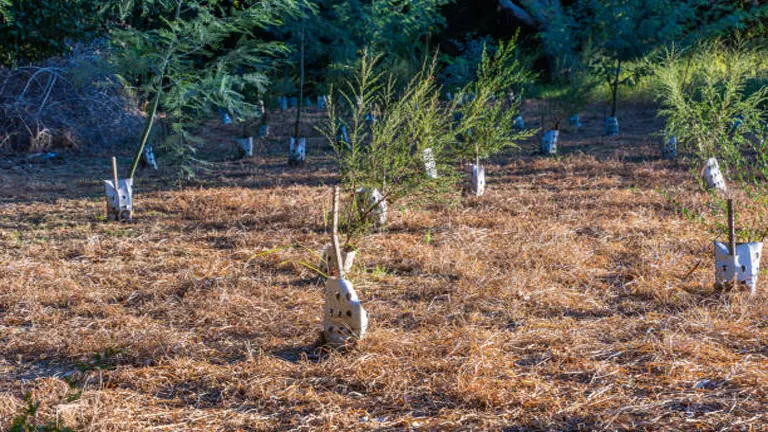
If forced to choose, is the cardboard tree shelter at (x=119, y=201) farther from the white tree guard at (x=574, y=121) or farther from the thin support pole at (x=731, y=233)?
the white tree guard at (x=574, y=121)

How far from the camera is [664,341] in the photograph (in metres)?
3.40

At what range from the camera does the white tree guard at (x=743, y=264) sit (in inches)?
160

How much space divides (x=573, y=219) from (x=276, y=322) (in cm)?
323

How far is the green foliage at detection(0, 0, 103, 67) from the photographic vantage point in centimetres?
1034

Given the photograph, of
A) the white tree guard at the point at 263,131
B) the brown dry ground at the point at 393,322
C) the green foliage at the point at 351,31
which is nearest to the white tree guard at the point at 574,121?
the green foliage at the point at 351,31

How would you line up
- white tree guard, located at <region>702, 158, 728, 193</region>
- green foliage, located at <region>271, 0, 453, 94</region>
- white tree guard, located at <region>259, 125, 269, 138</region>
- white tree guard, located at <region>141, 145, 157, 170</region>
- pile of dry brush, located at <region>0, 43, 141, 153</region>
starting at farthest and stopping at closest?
1. white tree guard, located at <region>259, 125, 269, 138</region>
2. pile of dry brush, located at <region>0, 43, 141, 153</region>
3. green foliage, located at <region>271, 0, 453, 94</region>
4. white tree guard, located at <region>141, 145, 157, 170</region>
5. white tree guard, located at <region>702, 158, 728, 193</region>

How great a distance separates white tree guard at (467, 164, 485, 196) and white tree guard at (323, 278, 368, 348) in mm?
3873

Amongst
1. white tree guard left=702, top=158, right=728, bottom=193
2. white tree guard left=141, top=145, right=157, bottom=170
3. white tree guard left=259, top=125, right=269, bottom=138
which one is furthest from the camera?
white tree guard left=259, top=125, right=269, bottom=138

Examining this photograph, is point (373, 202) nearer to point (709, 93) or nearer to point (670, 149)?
point (709, 93)

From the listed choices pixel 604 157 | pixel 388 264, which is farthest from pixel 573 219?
pixel 604 157

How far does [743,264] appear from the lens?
13.3 feet

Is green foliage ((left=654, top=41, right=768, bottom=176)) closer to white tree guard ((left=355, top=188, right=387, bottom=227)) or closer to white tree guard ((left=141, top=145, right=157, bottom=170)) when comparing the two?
white tree guard ((left=355, top=188, right=387, bottom=227))

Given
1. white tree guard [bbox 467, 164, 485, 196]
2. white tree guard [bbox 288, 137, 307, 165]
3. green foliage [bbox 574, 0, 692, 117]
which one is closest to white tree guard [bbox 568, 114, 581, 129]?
green foliage [bbox 574, 0, 692, 117]

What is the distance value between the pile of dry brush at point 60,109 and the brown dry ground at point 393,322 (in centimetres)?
468
